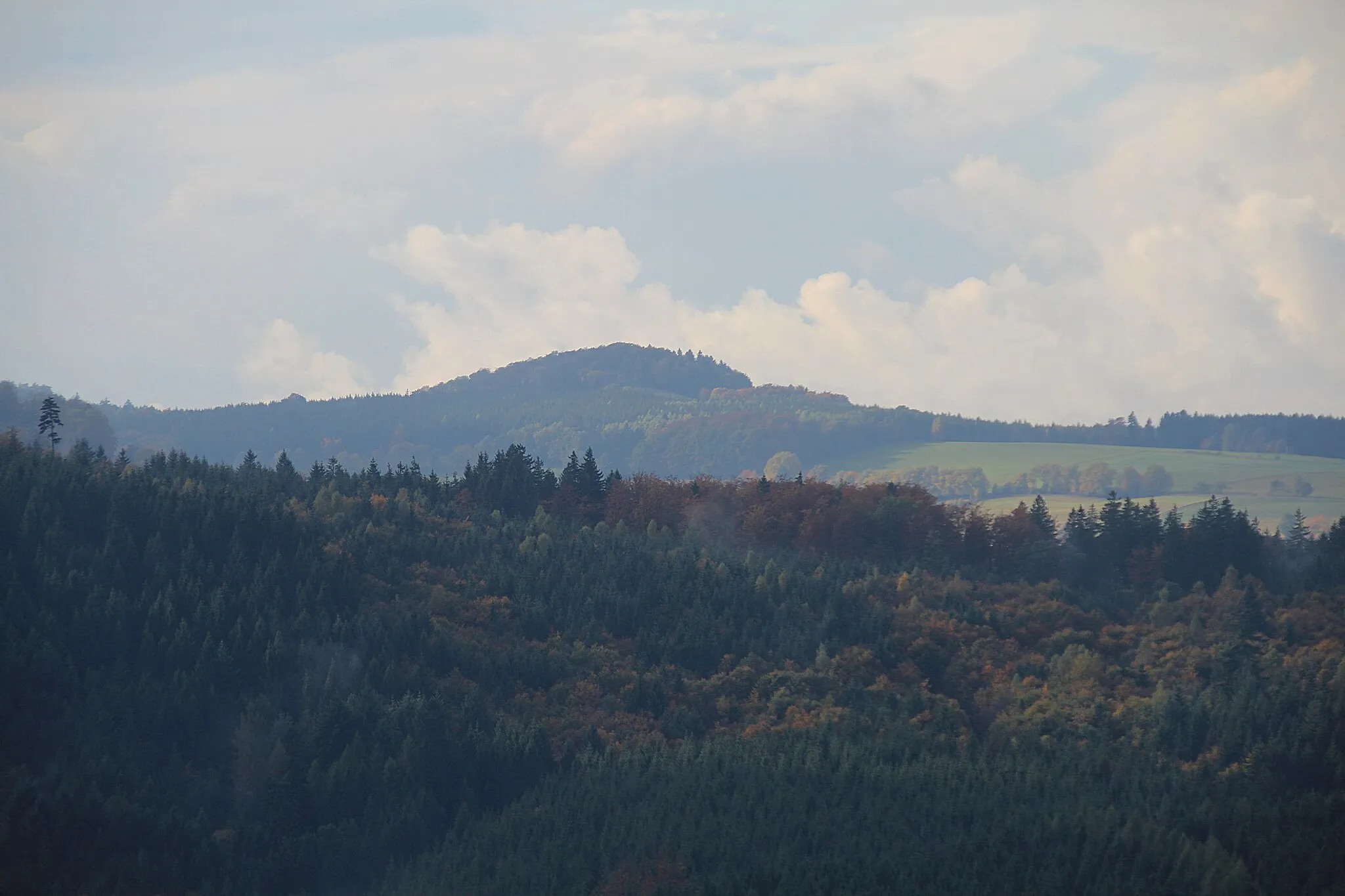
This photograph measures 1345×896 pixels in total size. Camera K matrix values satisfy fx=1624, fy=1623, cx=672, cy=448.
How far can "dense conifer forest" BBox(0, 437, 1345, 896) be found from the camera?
91375 millimetres

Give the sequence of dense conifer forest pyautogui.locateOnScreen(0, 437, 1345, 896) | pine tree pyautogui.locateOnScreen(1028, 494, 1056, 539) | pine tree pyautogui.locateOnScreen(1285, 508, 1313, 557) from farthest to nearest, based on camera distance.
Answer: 1. pine tree pyautogui.locateOnScreen(1028, 494, 1056, 539)
2. pine tree pyautogui.locateOnScreen(1285, 508, 1313, 557)
3. dense conifer forest pyautogui.locateOnScreen(0, 437, 1345, 896)

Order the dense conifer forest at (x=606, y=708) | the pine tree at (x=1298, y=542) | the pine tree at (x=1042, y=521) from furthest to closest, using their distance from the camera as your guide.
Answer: the pine tree at (x=1042, y=521) → the pine tree at (x=1298, y=542) → the dense conifer forest at (x=606, y=708)

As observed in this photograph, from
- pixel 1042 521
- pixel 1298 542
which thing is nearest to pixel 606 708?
pixel 1042 521

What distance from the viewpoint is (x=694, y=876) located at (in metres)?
90.0

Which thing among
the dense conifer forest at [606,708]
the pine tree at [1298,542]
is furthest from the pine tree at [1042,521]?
the pine tree at [1298,542]

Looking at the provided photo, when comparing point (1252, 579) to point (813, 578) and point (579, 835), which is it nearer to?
point (813, 578)

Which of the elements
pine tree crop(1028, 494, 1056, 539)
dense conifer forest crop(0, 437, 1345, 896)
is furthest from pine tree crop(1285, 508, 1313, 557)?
pine tree crop(1028, 494, 1056, 539)

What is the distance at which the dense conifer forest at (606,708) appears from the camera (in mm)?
91375

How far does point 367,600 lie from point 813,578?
37359 millimetres

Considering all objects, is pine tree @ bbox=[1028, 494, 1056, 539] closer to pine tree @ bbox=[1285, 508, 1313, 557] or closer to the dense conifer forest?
the dense conifer forest

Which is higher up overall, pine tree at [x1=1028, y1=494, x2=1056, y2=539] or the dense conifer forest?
pine tree at [x1=1028, y1=494, x2=1056, y2=539]

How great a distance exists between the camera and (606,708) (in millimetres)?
115188

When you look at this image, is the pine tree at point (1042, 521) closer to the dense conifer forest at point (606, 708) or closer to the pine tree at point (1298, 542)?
the dense conifer forest at point (606, 708)

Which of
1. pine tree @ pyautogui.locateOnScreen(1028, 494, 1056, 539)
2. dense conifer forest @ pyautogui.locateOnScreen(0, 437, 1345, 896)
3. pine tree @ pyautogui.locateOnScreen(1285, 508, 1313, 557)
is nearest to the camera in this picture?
dense conifer forest @ pyautogui.locateOnScreen(0, 437, 1345, 896)
